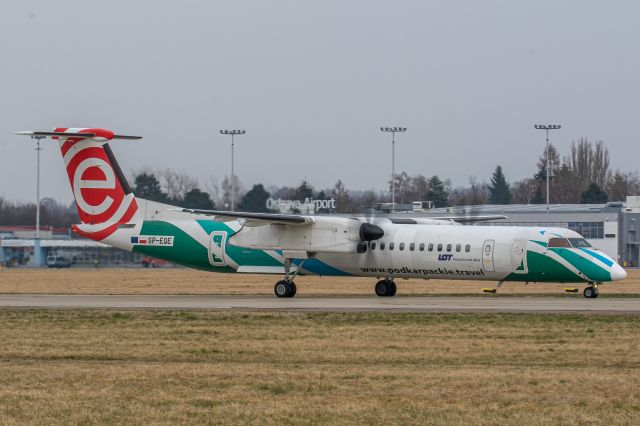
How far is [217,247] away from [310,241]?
142 inches

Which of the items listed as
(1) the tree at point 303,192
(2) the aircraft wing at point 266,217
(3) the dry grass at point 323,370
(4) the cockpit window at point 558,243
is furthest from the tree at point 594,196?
(3) the dry grass at point 323,370

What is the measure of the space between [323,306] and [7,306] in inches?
381

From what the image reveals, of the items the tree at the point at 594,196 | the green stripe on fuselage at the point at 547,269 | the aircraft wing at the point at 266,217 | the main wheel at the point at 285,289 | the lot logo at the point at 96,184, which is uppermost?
the tree at the point at 594,196

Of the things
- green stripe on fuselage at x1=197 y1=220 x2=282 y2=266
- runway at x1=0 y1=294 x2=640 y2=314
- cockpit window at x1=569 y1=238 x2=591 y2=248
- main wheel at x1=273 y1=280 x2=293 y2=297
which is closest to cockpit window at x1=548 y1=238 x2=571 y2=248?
cockpit window at x1=569 y1=238 x2=591 y2=248

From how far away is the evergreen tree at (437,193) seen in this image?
96.6m

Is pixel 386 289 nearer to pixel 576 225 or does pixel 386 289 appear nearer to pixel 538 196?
pixel 576 225

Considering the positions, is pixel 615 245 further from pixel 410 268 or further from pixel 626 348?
pixel 626 348

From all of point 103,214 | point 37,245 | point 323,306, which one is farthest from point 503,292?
point 37,245

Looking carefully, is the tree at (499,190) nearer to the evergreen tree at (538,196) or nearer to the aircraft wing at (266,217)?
the evergreen tree at (538,196)

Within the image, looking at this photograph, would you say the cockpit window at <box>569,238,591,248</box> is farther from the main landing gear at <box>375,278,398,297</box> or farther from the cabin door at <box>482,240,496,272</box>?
the main landing gear at <box>375,278,398,297</box>

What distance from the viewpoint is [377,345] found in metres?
20.7

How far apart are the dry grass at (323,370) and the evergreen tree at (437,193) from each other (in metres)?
69.7

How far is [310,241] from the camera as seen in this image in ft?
118

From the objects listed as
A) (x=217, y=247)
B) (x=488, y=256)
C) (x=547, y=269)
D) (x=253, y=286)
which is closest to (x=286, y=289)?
(x=217, y=247)
